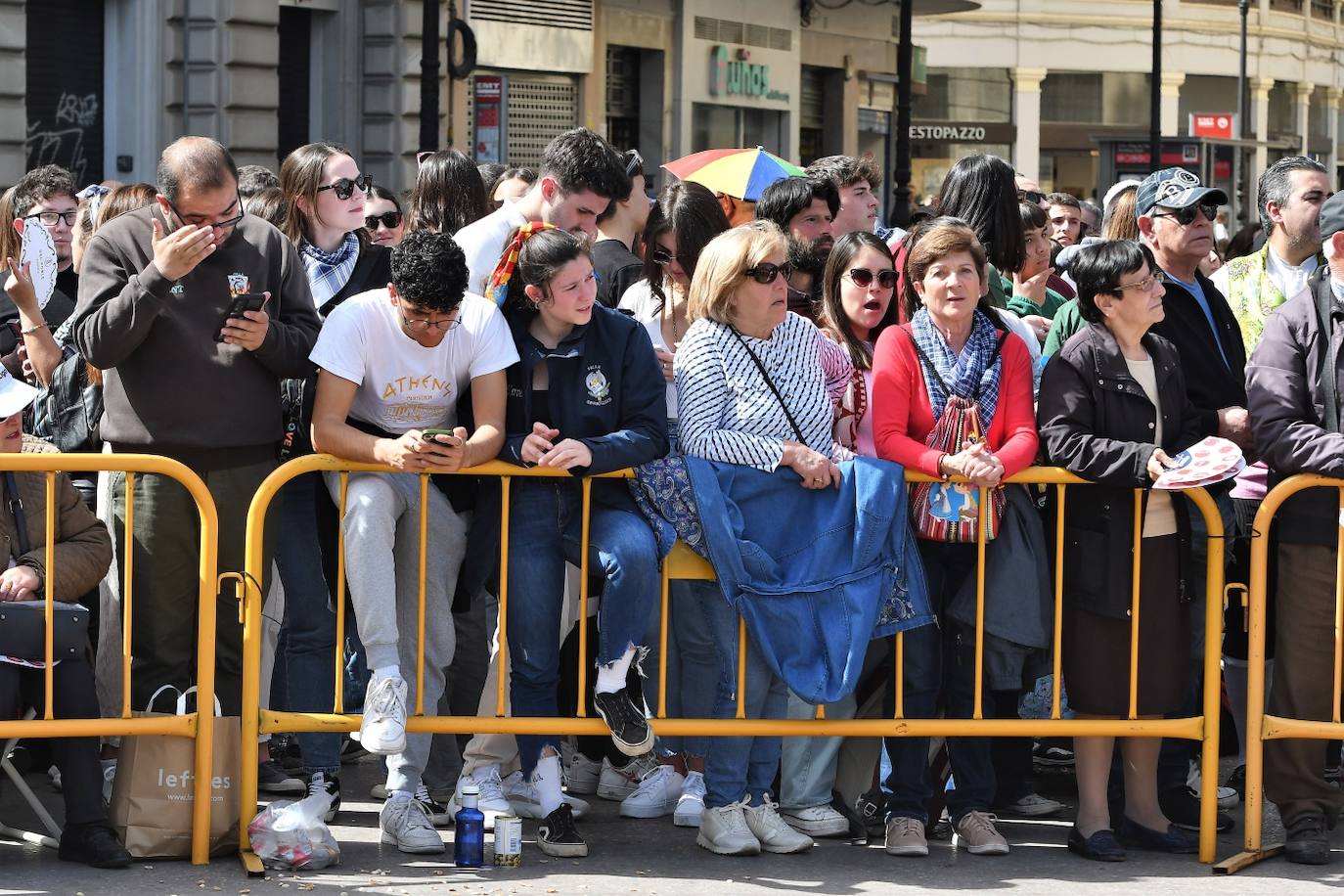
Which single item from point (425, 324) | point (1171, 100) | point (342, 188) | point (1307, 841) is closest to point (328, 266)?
point (342, 188)

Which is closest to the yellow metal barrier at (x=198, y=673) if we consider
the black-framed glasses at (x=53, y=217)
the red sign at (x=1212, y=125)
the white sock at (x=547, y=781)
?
the white sock at (x=547, y=781)

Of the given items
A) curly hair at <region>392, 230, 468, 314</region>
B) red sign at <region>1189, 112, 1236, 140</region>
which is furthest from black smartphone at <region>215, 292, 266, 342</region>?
red sign at <region>1189, 112, 1236, 140</region>

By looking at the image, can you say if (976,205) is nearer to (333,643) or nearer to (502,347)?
(502,347)

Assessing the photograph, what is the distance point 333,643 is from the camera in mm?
6645

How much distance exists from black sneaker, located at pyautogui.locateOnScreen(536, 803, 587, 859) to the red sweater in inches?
60.8

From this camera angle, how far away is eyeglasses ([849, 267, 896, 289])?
6.96m

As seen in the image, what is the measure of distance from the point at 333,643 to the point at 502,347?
1.16m

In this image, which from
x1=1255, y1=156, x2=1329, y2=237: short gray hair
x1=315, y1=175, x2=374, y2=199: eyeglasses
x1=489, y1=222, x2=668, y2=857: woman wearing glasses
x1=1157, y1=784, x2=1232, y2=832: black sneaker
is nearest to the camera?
x1=489, y1=222, x2=668, y2=857: woman wearing glasses

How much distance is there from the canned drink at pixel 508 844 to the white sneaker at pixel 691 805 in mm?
731

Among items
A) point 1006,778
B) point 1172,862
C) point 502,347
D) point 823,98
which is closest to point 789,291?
point 502,347

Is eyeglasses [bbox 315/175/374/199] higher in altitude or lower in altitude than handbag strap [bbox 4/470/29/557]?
higher

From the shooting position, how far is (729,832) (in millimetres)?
6395

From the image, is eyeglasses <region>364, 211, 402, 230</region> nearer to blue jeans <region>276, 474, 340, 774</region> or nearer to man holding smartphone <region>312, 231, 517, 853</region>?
blue jeans <region>276, 474, 340, 774</region>

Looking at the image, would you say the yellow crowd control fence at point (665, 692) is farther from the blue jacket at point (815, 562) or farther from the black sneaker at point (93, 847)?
the black sneaker at point (93, 847)
